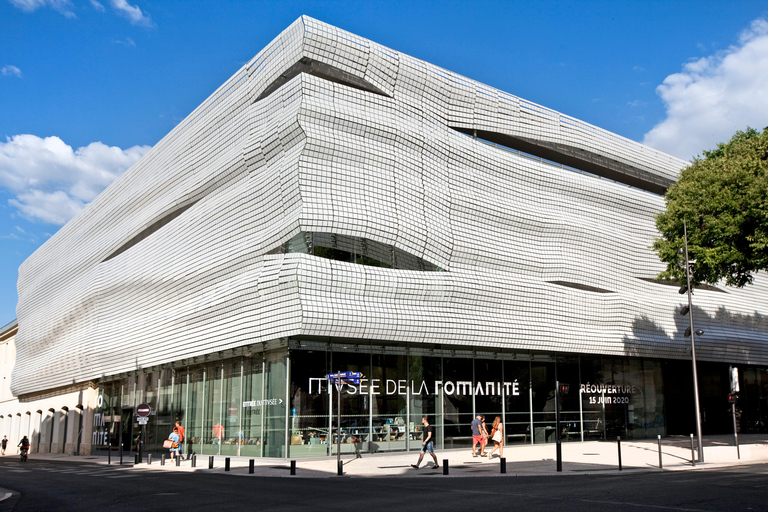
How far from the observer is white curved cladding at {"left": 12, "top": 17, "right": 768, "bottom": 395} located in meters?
31.0

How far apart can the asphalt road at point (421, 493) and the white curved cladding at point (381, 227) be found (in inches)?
420

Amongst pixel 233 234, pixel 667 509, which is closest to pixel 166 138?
pixel 233 234

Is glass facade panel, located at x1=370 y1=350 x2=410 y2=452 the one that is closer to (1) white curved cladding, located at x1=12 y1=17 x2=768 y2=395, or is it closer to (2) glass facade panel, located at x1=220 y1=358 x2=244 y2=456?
(1) white curved cladding, located at x1=12 y1=17 x2=768 y2=395

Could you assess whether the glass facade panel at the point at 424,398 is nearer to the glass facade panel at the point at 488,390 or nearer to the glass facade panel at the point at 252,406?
the glass facade panel at the point at 488,390

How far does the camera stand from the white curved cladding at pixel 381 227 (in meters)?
31.0

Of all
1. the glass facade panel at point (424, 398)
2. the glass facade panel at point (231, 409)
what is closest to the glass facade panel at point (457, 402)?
the glass facade panel at point (424, 398)

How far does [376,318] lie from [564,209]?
52.4 ft

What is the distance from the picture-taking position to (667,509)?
40.1 ft

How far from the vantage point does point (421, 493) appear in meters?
16.2

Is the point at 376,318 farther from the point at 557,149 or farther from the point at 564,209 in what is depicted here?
the point at 557,149

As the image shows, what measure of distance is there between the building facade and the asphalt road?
10260 mm

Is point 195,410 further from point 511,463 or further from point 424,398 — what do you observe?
point 511,463

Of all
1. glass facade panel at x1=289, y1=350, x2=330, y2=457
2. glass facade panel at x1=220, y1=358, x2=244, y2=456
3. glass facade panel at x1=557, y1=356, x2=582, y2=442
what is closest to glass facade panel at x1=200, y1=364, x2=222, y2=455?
glass facade panel at x1=220, y1=358, x2=244, y2=456

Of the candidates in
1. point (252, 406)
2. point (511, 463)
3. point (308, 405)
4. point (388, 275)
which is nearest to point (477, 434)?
point (511, 463)
